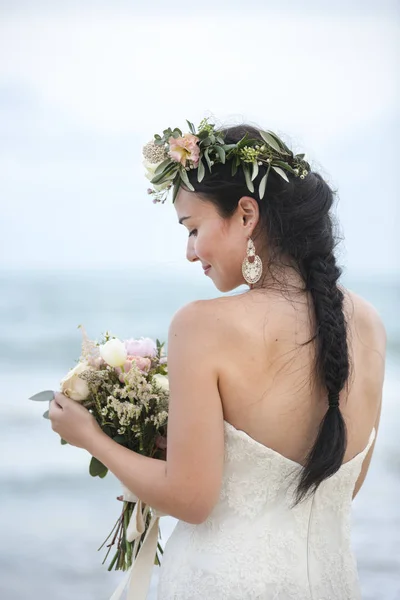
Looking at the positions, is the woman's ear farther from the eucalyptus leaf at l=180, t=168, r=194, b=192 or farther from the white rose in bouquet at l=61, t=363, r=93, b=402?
the white rose in bouquet at l=61, t=363, r=93, b=402

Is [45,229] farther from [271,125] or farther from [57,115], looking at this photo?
[271,125]

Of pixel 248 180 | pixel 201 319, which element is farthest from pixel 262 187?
pixel 201 319

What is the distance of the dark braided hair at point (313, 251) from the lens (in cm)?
167

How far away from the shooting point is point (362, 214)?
877cm

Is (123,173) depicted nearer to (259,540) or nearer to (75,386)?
(75,386)

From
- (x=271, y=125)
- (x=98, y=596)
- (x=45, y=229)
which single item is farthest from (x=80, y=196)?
(x=98, y=596)

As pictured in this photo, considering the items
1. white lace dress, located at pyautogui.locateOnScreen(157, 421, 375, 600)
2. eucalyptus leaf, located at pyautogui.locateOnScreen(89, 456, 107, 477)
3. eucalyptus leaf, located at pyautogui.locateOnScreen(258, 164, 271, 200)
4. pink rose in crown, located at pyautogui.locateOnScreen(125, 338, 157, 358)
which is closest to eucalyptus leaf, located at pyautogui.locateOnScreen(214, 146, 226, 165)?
eucalyptus leaf, located at pyautogui.locateOnScreen(258, 164, 271, 200)

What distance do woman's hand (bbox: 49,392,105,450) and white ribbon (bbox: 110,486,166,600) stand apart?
0.59 ft

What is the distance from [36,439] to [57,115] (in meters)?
4.46

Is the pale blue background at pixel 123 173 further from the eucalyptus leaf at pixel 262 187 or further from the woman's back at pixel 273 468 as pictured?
the eucalyptus leaf at pixel 262 187

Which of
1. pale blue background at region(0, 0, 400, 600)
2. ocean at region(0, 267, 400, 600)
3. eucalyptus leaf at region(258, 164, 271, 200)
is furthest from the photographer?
pale blue background at region(0, 0, 400, 600)

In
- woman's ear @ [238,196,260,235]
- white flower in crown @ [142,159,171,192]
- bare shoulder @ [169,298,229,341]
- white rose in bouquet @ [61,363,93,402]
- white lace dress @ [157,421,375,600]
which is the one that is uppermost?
white flower in crown @ [142,159,171,192]

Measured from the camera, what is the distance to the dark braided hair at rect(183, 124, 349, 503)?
1668 millimetres

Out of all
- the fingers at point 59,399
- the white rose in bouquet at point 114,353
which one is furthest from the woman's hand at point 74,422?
the white rose in bouquet at point 114,353
